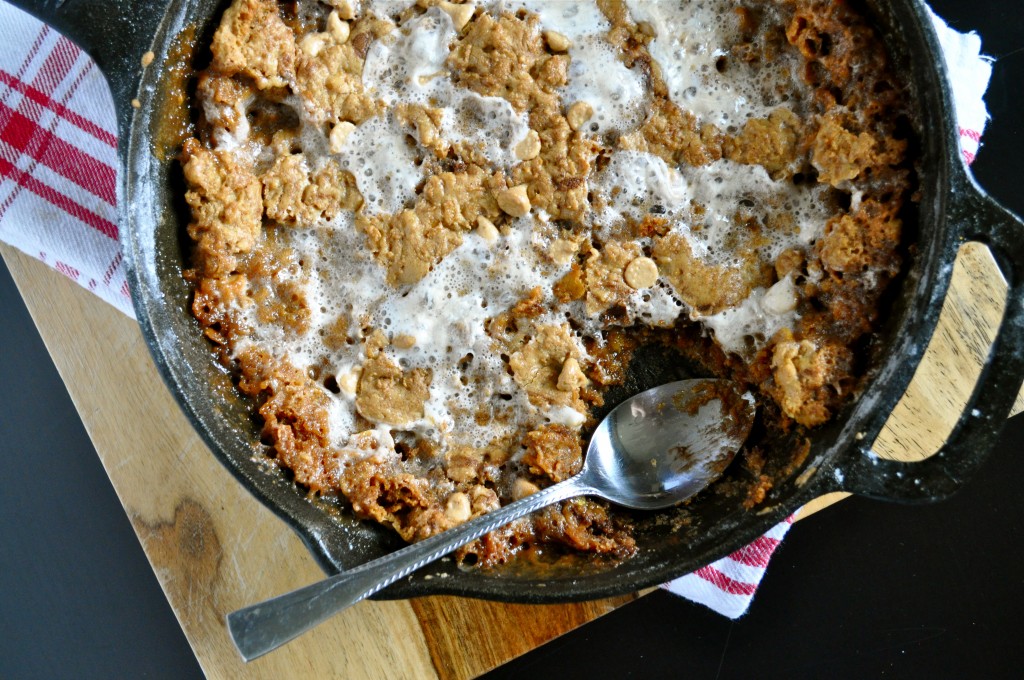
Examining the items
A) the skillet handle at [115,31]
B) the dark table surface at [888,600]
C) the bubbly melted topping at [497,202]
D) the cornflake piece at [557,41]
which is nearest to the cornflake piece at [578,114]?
the bubbly melted topping at [497,202]

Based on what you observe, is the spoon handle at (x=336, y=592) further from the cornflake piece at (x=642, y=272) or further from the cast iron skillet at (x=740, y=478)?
the cornflake piece at (x=642, y=272)

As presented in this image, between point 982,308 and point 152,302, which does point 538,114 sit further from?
point 982,308

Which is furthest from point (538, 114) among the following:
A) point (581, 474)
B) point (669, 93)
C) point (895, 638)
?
point (895, 638)

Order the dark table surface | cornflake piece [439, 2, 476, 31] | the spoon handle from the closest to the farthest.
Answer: the spoon handle → cornflake piece [439, 2, 476, 31] → the dark table surface

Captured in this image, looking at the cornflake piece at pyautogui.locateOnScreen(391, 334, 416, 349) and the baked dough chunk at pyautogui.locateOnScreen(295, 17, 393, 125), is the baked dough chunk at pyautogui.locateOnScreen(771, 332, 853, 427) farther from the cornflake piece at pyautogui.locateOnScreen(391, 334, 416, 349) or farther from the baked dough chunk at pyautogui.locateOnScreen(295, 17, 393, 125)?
the baked dough chunk at pyautogui.locateOnScreen(295, 17, 393, 125)

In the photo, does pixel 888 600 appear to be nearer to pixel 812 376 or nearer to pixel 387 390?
pixel 812 376

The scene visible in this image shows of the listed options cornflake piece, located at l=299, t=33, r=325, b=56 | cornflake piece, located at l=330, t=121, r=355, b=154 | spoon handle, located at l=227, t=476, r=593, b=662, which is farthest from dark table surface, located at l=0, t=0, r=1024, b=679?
cornflake piece, located at l=299, t=33, r=325, b=56
